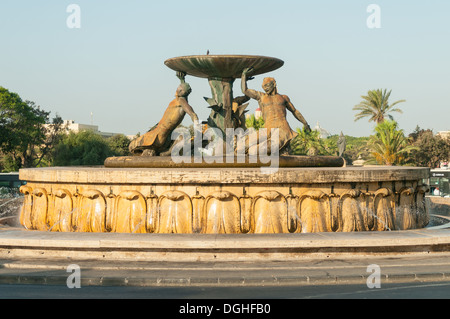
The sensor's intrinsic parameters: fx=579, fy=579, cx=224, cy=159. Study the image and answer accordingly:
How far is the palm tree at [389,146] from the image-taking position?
137 ft

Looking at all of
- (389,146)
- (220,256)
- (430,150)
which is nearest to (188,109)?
(220,256)

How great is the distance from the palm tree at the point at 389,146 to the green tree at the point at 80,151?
23610mm

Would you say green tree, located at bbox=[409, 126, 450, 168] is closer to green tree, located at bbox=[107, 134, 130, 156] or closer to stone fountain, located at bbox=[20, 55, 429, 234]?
green tree, located at bbox=[107, 134, 130, 156]

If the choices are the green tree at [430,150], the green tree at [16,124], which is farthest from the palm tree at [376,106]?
the green tree at [16,124]

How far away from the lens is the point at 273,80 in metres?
12.4

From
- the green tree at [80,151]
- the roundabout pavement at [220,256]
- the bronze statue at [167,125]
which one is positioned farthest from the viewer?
the green tree at [80,151]

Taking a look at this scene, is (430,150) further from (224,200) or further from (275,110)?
(224,200)

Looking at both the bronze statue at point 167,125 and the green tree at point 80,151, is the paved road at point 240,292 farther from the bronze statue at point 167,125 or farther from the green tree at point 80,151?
the green tree at point 80,151

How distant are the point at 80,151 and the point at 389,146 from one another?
27.1 meters

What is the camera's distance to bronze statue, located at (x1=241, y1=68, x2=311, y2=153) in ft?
38.9
